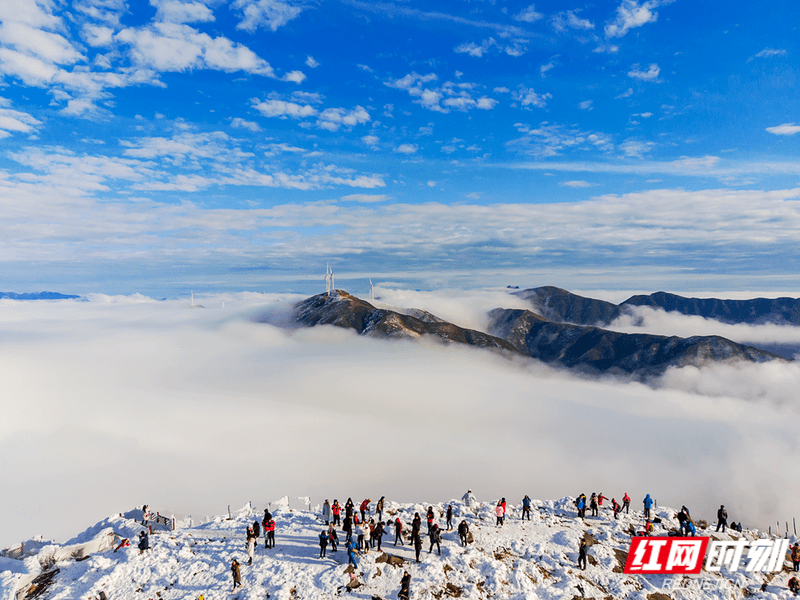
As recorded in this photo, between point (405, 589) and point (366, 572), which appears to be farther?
point (366, 572)

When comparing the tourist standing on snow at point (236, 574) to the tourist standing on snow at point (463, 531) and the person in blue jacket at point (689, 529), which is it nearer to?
the tourist standing on snow at point (463, 531)

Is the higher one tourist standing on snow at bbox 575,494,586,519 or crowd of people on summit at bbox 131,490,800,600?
crowd of people on summit at bbox 131,490,800,600

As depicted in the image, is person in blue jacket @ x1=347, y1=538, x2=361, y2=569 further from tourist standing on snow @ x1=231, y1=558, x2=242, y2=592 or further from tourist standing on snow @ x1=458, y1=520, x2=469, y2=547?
tourist standing on snow @ x1=458, y1=520, x2=469, y2=547

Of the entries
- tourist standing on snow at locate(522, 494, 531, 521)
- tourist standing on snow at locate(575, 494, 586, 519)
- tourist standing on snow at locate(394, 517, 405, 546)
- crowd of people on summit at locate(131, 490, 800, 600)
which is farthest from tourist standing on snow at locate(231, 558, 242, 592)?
tourist standing on snow at locate(575, 494, 586, 519)

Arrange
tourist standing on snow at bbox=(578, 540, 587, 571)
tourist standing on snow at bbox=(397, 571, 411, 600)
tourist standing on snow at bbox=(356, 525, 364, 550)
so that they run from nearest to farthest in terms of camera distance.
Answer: tourist standing on snow at bbox=(397, 571, 411, 600) < tourist standing on snow at bbox=(356, 525, 364, 550) < tourist standing on snow at bbox=(578, 540, 587, 571)

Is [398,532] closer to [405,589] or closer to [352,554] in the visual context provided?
[352,554]

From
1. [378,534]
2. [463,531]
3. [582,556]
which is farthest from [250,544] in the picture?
[582,556]

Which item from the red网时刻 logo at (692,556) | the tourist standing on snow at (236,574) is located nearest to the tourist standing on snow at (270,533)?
the tourist standing on snow at (236,574)

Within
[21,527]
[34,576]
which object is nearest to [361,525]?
[34,576]
